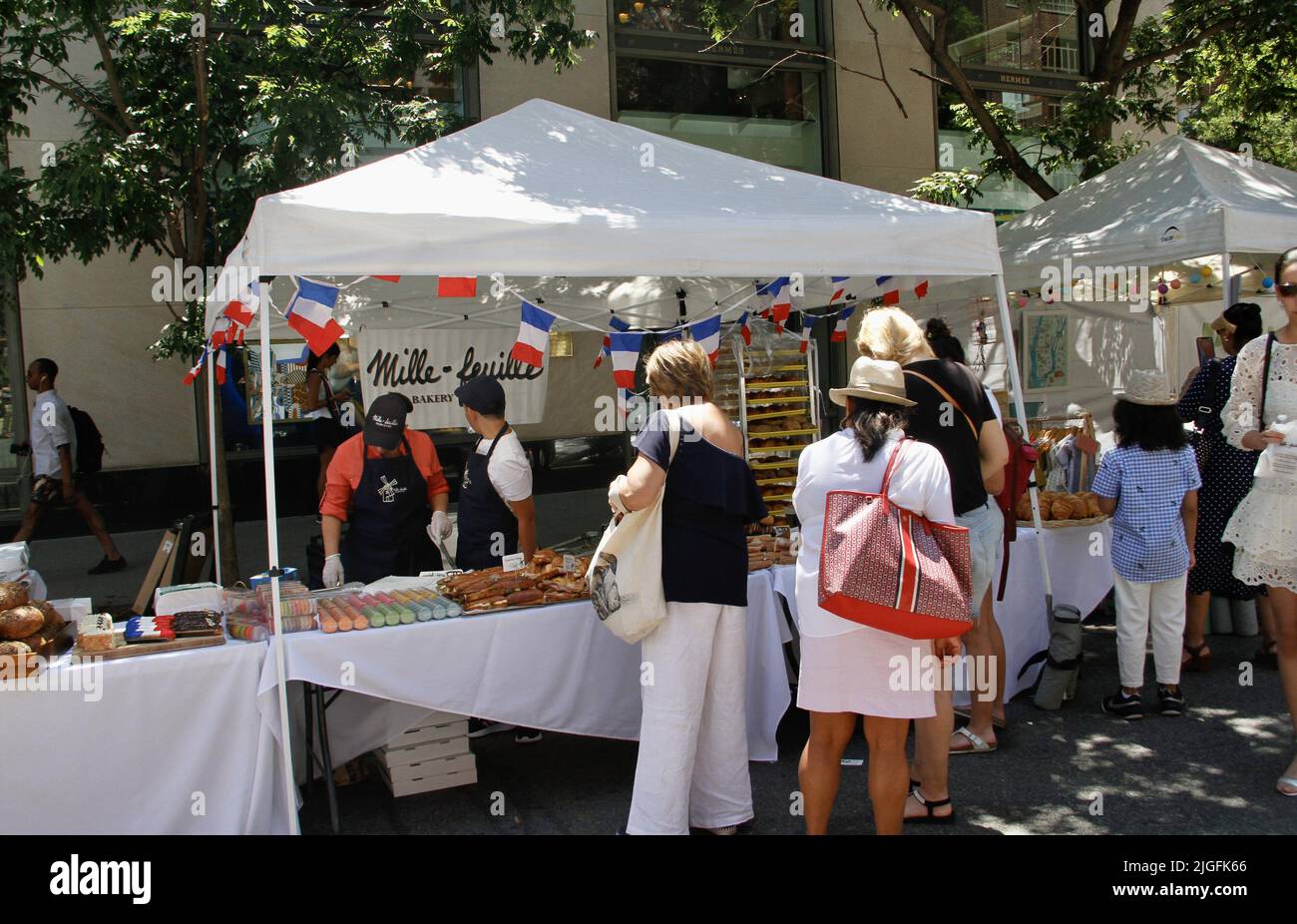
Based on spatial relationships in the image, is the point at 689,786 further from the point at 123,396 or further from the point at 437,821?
the point at 123,396

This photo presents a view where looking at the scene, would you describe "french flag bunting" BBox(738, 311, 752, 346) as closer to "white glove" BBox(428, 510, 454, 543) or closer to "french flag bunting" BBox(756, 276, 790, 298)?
"french flag bunting" BBox(756, 276, 790, 298)

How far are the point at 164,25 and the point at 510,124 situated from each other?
9.94ft

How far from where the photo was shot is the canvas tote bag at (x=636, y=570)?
3.70 metres

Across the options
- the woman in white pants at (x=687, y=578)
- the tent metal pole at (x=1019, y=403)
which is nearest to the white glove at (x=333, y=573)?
the woman in white pants at (x=687, y=578)

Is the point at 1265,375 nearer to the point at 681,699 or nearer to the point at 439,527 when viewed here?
the point at 681,699

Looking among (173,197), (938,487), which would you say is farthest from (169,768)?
(173,197)

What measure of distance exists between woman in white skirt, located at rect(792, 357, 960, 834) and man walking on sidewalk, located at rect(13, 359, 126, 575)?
7.52 m

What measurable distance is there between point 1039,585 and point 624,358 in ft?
8.27

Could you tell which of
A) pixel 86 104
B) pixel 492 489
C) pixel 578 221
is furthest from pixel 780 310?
pixel 86 104

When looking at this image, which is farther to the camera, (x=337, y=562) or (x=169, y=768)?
(x=337, y=562)

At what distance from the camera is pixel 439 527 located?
5.41 m

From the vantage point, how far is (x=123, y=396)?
10.4 m

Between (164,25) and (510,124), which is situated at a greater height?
(164,25)

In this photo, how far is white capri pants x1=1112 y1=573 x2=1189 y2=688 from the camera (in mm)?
5152
